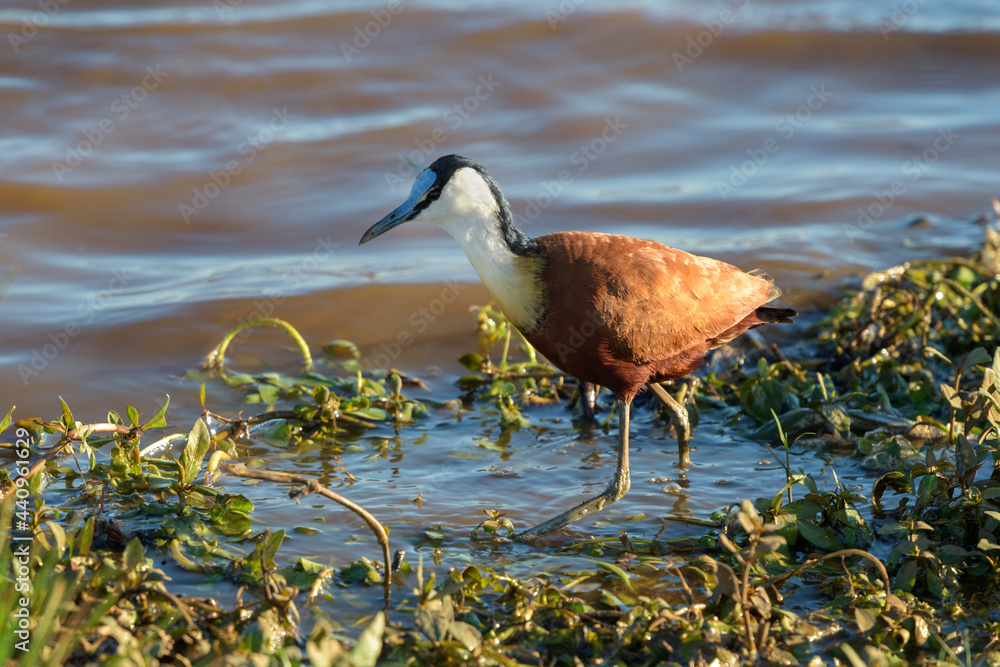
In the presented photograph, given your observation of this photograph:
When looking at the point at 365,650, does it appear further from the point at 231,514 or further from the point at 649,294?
the point at 649,294

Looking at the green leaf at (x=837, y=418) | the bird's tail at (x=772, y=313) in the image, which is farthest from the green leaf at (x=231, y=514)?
the green leaf at (x=837, y=418)

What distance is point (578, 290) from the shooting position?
4.20 metres

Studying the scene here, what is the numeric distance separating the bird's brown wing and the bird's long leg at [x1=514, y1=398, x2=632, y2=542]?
13.4 inches

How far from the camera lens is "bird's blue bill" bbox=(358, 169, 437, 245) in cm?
431

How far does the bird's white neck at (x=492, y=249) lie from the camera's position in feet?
14.0

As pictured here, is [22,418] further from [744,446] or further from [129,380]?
[744,446]

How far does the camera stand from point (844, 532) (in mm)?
3803

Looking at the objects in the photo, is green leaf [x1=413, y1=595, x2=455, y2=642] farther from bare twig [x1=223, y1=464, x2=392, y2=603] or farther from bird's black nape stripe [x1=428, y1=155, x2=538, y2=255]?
bird's black nape stripe [x1=428, y1=155, x2=538, y2=255]

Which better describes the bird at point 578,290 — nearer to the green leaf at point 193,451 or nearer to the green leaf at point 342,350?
the green leaf at point 193,451

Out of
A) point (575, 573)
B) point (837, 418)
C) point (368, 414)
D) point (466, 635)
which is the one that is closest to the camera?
point (466, 635)

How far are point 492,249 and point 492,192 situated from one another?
25cm

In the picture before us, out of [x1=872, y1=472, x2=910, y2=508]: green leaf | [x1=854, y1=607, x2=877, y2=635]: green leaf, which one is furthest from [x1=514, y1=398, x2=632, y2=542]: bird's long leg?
[x1=854, y1=607, x2=877, y2=635]: green leaf

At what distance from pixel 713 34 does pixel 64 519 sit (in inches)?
385

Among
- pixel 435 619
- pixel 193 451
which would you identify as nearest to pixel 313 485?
pixel 435 619
